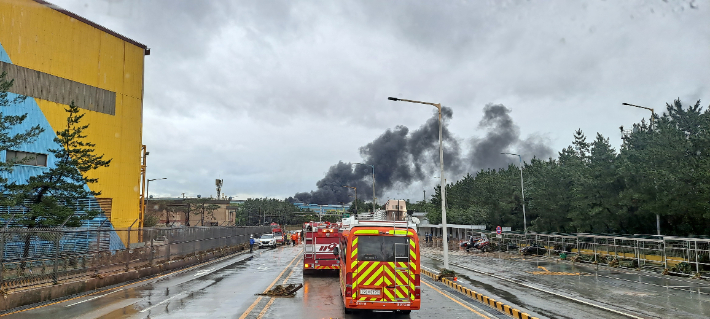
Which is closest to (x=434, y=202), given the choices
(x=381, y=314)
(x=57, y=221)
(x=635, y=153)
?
(x=635, y=153)

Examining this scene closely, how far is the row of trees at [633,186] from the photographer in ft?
90.0

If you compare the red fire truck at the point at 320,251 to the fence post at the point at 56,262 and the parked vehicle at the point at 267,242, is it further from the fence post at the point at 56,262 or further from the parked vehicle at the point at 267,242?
the parked vehicle at the point at 267,242

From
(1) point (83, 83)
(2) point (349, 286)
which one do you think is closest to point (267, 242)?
(1) point (83, 83)

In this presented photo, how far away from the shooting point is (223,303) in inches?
543

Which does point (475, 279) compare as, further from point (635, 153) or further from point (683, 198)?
point (635, 153)

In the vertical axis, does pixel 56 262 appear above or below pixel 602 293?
above

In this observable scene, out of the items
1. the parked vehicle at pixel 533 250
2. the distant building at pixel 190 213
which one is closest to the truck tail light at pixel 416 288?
the parked vehicle at pixel 533 250

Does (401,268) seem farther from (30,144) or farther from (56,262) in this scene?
(30,144)

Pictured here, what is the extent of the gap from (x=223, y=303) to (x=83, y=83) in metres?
29.9

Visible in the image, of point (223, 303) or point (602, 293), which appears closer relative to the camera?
point (223, 303)

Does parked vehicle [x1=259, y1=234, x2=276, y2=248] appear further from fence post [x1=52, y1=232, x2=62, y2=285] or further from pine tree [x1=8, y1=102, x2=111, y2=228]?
fence post [x1=52, y1=232, x2=62, y2=285]

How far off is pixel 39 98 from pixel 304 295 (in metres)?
28.5

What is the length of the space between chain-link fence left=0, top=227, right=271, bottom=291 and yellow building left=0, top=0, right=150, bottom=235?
14068mm

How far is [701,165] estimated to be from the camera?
25.6 m
